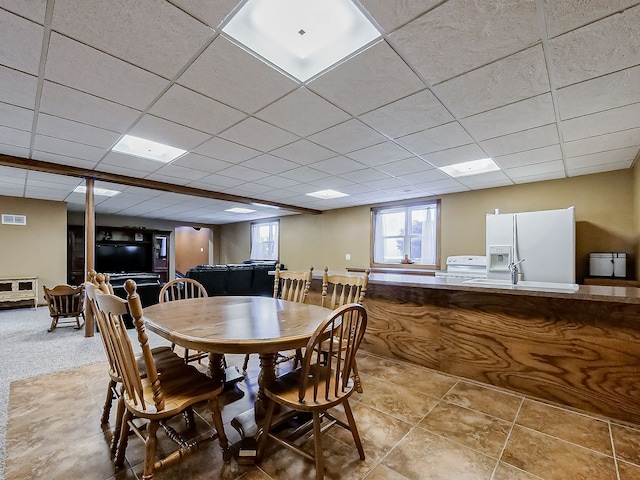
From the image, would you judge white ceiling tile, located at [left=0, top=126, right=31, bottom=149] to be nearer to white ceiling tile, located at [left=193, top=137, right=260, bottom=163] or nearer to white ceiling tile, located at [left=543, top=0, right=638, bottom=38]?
white ceiling tile, located at [left=193, top=137, right=260, bottom=163]

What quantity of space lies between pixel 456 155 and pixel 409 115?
1274 mm

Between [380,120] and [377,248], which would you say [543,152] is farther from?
[377,248]

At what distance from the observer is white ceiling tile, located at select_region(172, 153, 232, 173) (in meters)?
3.60

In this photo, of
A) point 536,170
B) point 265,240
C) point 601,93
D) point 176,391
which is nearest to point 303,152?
point 601,93

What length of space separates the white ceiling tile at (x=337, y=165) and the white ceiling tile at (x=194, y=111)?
140 cm

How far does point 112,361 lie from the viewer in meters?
1.65

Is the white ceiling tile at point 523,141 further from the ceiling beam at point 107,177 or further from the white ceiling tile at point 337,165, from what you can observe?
the ceiling beam at point 107,177

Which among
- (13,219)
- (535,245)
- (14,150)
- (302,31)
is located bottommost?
(535,245)

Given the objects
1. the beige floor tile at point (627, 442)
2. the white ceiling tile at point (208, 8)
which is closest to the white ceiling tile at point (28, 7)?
the white ceiling tile at point (208, 8)

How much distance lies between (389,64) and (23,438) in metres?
3.27

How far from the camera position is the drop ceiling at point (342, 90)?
1.47 meters

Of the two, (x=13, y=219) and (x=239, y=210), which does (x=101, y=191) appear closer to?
(x=13, y=219)

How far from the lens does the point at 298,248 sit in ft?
27.5

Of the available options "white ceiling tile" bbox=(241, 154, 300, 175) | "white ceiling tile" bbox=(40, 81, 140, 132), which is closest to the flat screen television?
"white ceiling tile" bbox=(241, 154, 300, 175)
